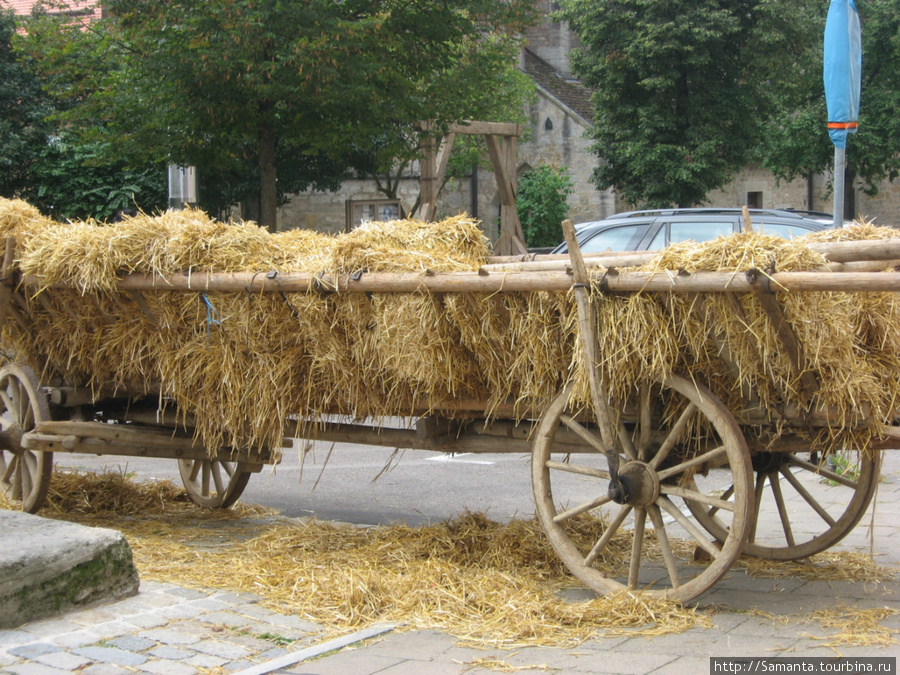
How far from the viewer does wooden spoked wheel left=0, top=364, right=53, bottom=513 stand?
5.93 m

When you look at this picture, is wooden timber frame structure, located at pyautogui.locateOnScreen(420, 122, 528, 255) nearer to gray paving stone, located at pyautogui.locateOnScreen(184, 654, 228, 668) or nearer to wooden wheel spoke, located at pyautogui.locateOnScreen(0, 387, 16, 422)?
wooden wheel spoke, located at pyautogui.locateOnScreen(0, 387, 16, 422)

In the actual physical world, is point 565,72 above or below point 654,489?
above

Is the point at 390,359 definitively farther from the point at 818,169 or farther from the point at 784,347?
the point at 818,169

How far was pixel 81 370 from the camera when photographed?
5867 mm

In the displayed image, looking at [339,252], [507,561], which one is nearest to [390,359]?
[339,252]

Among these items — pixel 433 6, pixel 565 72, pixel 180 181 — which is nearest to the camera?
pixel 433 6

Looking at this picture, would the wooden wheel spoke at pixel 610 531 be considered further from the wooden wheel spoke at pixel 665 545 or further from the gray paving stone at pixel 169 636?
the gray paving stone at pixel 169 636

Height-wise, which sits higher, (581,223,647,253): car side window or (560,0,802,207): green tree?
(560,0,802,207): green tree

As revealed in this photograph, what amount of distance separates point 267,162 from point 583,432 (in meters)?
9.19

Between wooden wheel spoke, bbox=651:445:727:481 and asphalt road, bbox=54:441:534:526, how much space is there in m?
2.03

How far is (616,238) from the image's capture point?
10.2 meters

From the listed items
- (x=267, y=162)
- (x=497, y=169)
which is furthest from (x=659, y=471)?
(x=497, y=169)

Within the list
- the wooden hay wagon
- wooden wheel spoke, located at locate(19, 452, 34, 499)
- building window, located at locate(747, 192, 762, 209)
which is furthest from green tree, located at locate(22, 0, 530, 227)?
building window, located at locate(747, 192, 762, 209)

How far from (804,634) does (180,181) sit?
11150mm
